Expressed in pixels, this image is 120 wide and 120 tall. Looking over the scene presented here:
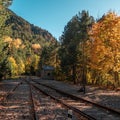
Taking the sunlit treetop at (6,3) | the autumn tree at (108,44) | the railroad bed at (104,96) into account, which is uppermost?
the sunlit treetop at (6,3)

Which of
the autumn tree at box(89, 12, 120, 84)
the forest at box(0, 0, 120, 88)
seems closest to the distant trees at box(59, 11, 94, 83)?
the forest at box(0, 0, 120, 88)

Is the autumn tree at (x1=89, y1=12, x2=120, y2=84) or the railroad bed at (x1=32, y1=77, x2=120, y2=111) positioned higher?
the autumn tree at (x1=89, y1=12, x2=120, y2=84)

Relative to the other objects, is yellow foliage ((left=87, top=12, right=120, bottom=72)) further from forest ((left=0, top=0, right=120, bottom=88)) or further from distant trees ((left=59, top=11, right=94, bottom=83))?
distant trees ((left=59, top=11, right=94, bottom=83))

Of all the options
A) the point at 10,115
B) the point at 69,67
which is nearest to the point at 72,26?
the point at 69,67

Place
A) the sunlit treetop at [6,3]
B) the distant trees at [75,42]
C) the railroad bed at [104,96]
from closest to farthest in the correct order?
the railroad bed at [104,96]
the sunlit treetop at [6,3]
the distant trees at [75,42]

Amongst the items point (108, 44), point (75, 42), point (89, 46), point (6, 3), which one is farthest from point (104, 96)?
point (75, 42)

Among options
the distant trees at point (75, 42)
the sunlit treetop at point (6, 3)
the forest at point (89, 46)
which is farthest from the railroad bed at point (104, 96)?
the distant trees at point (75, 42)

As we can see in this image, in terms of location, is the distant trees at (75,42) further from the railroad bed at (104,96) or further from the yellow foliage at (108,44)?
the railroad bed at (104,96)

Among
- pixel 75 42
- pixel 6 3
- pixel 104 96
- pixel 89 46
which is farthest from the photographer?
pixel 75 42

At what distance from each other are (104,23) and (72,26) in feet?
94.4

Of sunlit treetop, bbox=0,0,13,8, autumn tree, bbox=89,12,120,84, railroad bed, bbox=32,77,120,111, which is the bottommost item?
railroad bed, bbox=32,77,120,111

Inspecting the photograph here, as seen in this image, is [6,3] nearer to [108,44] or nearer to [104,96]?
[108,44]

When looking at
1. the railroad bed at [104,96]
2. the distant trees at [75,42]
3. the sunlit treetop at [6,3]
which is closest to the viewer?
the railroad bed at [104,96]

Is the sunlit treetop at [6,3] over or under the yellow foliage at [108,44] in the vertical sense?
over
